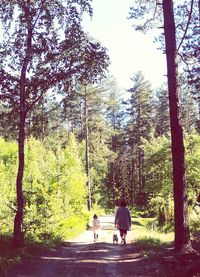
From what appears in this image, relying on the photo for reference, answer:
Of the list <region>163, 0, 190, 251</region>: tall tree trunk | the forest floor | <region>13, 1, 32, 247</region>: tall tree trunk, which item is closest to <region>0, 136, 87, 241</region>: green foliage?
<region>13, 1, 32, 247</region>: tall tree trunk

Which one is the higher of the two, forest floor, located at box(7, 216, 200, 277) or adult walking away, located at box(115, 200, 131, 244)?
adult walking away, located at box(115, 200, 131, 244)

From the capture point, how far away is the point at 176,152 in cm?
1152

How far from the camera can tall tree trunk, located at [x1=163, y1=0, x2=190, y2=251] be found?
1138 centimetres

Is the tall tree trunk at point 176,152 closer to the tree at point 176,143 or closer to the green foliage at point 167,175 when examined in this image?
the tree at point 176,143

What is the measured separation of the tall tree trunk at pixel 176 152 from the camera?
11375 mm

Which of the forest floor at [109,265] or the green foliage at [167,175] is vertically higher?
the green foliage at [167,175]

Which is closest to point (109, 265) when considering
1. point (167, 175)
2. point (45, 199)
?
point (45, 199)

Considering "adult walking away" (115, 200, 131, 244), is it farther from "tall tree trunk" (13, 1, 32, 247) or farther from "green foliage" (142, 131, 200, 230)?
"green foliage" (142, 131, 200, 230)

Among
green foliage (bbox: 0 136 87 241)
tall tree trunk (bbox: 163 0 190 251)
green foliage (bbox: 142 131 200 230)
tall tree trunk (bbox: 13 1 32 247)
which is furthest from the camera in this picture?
green foliage (bbox: 142 131 200 230)

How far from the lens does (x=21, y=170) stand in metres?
14.4

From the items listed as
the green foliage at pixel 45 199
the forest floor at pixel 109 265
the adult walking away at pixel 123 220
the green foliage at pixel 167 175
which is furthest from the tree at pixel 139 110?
the forest floor at pixel 109 265

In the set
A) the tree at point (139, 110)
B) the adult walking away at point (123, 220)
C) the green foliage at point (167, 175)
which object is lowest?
the adult walking away at point (123, 220)

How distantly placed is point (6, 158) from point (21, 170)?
27322 millimetres

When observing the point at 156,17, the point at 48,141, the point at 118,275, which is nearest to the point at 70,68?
the point at 156,17
